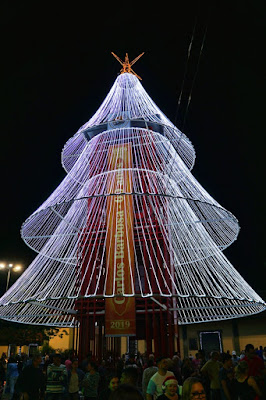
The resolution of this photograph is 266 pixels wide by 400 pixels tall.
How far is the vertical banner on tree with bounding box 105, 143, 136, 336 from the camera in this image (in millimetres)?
13547

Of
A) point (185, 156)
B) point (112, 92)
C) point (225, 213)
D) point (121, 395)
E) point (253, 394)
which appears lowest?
point (253, 394)

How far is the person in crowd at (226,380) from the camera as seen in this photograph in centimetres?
593

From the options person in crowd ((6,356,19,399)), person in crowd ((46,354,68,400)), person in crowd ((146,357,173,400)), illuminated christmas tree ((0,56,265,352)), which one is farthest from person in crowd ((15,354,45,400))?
illuminated christmas tree ((0,56,265,352))

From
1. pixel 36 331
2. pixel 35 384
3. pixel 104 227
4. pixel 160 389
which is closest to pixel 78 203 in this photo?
pixel 104 227

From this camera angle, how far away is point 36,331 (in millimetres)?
29516

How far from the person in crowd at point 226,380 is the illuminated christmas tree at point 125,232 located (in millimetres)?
5823

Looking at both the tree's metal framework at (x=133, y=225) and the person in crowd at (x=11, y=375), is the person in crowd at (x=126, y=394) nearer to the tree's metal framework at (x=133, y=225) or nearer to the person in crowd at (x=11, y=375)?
the person in crowd at (x=11, y=375)

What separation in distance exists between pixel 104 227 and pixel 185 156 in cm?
567

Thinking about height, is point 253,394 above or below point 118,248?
below

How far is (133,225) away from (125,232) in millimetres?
948

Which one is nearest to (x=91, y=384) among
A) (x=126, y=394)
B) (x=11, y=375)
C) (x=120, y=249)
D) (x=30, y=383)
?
(x=30, y=383)

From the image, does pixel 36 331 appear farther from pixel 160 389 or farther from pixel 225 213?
pixel 160 389

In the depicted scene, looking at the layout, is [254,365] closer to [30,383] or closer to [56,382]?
[56,382]

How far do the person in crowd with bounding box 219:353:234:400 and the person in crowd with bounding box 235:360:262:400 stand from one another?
50cm
